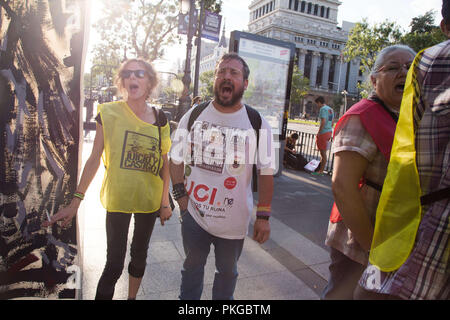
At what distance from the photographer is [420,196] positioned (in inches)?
44.9

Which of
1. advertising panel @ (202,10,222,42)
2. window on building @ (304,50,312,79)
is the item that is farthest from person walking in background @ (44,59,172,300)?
window on building @ (304,50,312,79)

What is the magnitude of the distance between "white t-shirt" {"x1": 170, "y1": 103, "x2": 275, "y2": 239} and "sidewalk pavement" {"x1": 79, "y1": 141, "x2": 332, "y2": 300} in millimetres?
895

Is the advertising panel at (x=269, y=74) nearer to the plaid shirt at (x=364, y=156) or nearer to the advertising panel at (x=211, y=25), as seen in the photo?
the plaid shirt at (x=364, y=156)

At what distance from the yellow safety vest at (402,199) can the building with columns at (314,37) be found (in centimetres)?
8383

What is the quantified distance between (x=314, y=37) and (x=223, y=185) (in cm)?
9122

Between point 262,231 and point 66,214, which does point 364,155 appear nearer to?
point 262,231

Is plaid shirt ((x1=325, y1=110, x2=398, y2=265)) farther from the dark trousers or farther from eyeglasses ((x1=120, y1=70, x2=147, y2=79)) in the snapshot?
eyeglasses ((x1=120, y1=70, x2=147, y2=79))

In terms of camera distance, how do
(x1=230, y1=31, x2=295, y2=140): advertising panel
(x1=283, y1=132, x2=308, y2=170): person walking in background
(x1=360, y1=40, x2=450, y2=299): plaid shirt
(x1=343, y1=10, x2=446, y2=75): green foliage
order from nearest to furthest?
1. (x1=360, y1=40, x2=450, y2=299): plaid shirt
2. (x1=230, y1=31, x2=295, y2=140): advertising panel
3. (x1=283, y1=132, x2=308, y2=170): person walking in background
4. (x1=343, y1=10, x2=446, y2=75): green foliage

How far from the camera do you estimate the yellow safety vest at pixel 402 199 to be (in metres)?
1.15

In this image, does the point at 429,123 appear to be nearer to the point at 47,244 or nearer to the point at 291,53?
the point at 47,244

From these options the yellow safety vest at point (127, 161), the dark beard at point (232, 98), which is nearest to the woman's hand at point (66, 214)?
the yellow safety vest at point (127, 161)

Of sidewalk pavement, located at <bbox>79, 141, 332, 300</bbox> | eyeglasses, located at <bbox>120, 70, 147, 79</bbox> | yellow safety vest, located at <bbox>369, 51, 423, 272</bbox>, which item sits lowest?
sidewalk pavement, located at <bbox>79, 141, 332, 300</bbox>

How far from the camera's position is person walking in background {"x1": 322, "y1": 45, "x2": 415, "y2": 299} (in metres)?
1.62
